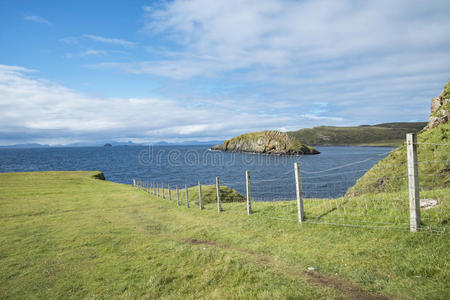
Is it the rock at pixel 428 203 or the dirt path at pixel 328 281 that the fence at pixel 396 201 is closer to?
the rock at pixel 428 203

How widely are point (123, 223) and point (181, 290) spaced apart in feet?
37.9

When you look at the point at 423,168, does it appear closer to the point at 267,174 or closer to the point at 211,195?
the point at 211,195

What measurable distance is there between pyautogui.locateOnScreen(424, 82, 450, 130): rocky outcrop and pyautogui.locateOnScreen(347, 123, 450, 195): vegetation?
120 centimetres

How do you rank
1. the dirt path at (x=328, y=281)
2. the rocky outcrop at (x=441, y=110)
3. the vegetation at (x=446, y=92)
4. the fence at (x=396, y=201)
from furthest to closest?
the vegetation at (x=446, y=92) → the rocky outcrop at (x=441, y=110) → the fence at (x=396, y=201) → the dirt path at (x=328, y=281)

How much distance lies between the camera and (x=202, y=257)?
960 cm

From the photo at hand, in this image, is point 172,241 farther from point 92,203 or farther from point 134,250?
point 92,203

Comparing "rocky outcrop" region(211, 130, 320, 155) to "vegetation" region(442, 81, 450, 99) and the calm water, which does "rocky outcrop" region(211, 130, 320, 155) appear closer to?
the calm water

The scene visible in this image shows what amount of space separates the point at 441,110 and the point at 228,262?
16.8m

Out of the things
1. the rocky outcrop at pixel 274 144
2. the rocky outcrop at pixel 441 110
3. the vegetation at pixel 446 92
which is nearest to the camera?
the rocky outcrop at pixel 441 110

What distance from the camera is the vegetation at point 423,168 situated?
532 inches

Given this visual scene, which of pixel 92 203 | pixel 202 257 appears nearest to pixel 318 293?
pixel 202 257

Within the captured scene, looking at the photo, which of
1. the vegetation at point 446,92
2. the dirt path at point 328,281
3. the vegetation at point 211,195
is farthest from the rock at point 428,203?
the vegetation at point 211,195

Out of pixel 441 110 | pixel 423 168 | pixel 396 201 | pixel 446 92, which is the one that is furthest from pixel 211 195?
pixel 446 92

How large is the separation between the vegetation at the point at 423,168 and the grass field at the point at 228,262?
2794mm
